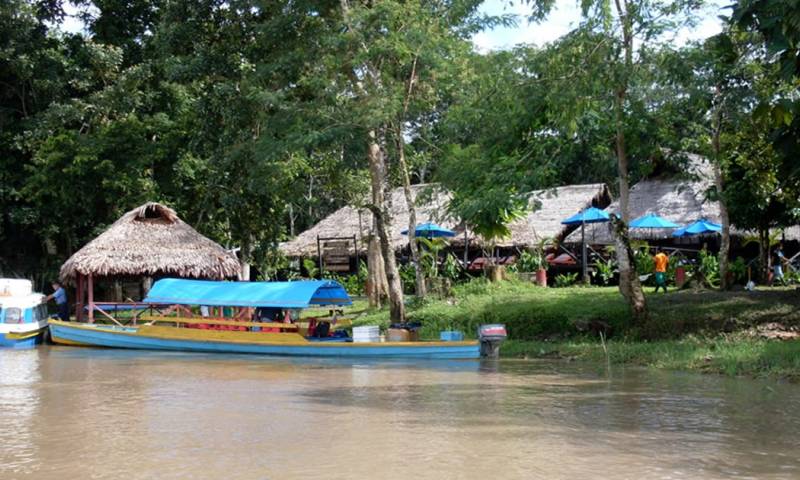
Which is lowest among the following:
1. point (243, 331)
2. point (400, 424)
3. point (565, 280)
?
point (400, 424)

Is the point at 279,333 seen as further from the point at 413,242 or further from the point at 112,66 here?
the point at 112,66

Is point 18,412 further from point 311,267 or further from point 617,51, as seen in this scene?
point 311,267

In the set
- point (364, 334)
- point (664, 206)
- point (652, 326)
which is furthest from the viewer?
point (664, 206)

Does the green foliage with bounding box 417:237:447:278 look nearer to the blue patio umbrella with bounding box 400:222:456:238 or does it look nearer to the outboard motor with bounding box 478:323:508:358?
the blue patio umbrella with bounding box 400:222:456:238

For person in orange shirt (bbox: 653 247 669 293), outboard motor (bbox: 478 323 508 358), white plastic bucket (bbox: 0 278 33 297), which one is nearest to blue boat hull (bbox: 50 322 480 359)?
outboard motor (bbox: 478 323 508 358)

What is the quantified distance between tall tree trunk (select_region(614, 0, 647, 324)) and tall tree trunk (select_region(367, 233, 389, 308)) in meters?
8.34

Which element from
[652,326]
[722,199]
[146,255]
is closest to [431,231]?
[146,255]

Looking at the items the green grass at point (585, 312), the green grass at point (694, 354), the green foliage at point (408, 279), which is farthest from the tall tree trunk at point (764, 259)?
the green foliage at point (408, 279)

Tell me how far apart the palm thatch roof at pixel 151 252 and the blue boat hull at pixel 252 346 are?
6.07ft

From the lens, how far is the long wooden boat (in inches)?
627

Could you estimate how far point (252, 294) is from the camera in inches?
706

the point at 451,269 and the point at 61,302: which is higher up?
the point at 451,269

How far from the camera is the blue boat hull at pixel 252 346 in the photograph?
15625 millimetres

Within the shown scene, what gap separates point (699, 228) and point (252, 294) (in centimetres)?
1321
